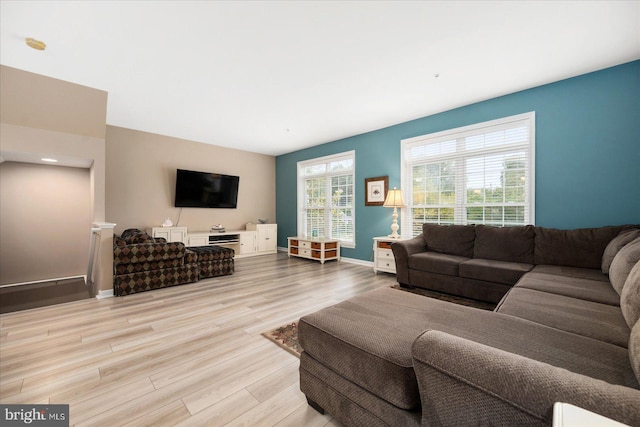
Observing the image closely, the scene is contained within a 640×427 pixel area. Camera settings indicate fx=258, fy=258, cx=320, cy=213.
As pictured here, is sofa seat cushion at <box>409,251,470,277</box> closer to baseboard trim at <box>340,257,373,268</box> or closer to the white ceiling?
baseboard trim at <box>340,257,373,268</box>

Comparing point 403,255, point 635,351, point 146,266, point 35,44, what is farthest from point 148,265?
point 635,351

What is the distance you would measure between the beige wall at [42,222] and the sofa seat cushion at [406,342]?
532 centimetres

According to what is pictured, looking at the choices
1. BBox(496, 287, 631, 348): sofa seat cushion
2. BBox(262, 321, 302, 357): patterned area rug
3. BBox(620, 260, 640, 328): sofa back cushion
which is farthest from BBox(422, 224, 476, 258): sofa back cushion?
BBox(262, 321, 302, 357): patterned area rug

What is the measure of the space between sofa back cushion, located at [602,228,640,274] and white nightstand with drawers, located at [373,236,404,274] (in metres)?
2.41

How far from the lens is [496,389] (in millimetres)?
694

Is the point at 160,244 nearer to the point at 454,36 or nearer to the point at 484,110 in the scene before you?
the point at 454,36

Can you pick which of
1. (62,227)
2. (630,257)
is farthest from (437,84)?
(62,227)

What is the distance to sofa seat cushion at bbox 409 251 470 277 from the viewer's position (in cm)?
321

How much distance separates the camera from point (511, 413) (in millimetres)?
672

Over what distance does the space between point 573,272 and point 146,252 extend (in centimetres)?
499

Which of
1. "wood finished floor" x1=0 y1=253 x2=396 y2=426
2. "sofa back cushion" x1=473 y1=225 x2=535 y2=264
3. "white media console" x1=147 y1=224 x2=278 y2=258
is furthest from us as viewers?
"white media console" x1=147 y1=224 x2=278 y2=258

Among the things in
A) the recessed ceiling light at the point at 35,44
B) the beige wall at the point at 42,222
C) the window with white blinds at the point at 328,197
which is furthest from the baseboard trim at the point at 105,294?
the window with white blinds at the point at 328,197

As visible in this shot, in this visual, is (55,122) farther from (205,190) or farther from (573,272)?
(573,272)

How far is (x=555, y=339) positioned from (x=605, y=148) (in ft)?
10.3
